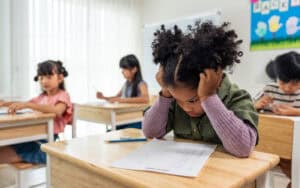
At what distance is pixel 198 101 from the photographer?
2.63ft

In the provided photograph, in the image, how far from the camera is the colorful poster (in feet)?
7.73

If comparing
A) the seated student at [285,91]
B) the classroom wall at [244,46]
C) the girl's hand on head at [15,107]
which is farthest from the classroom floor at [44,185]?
the classroom wall at [244,46]

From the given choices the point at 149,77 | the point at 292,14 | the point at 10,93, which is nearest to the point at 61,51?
the point at 10,93

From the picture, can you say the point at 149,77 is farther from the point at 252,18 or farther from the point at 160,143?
the point at 160,143

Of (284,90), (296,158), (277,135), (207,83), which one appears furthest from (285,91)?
(207,83)

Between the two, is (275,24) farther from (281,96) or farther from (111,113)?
(111,113)

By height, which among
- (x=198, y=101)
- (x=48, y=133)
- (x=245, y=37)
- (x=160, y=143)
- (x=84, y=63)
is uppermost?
(x=245, y=37)

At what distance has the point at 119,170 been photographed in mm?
610

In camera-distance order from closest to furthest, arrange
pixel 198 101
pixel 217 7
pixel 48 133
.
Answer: pixel 198 101 < pixel 48 133 < pixel 217 7

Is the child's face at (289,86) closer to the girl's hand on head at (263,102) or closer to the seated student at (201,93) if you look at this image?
the girl's hand on head at (263,102)

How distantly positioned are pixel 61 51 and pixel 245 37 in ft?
6.34

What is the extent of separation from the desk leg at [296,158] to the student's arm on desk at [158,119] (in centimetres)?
67

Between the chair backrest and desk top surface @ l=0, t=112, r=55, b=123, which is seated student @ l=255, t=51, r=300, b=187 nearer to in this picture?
the chair backrest

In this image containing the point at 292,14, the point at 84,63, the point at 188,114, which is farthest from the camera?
the point at 84,63
